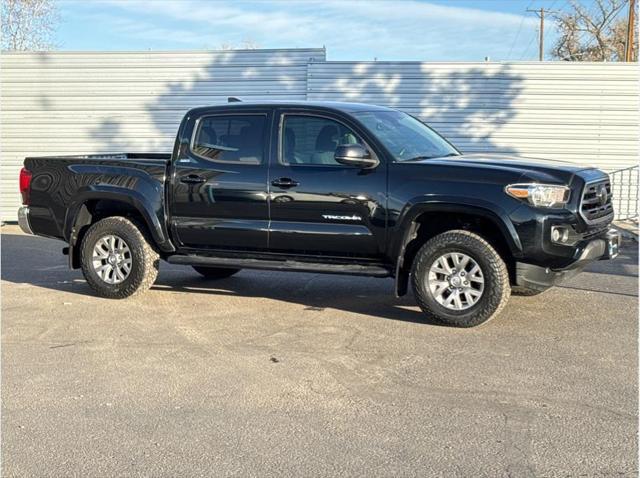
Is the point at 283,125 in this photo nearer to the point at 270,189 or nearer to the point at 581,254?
the point at 270,189

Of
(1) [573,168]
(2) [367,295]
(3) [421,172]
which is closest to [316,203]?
(3) [421,172]

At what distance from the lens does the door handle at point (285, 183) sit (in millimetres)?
7124

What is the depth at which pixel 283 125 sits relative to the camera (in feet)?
24.2

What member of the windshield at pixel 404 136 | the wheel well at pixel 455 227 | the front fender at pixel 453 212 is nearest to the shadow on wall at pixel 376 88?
the windshield at pixel 404 136

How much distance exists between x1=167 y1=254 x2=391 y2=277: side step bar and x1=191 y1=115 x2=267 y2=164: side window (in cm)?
99

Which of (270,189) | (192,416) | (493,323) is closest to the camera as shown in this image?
(192,416)

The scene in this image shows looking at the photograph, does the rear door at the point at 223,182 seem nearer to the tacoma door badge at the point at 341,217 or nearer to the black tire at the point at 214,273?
the tacoma door badge at the point at 341,217

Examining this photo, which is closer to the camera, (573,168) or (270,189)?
(573,168)

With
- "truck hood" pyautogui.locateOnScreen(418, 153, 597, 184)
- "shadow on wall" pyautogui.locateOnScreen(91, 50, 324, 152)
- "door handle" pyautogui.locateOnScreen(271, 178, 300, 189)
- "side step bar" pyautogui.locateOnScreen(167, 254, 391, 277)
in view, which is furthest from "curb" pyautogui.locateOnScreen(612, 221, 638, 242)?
"shadow on wall" pyautogui.locateOnScreen(91, 50, 324, 152)

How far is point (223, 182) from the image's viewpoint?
7.44 m

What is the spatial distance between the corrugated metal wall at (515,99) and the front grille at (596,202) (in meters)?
8.17

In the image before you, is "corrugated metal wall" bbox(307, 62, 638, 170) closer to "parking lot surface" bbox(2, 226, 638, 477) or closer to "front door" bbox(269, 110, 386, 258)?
"parking lot surface" bbox(2, 226, 638, 477)

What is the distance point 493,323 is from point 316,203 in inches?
75.8

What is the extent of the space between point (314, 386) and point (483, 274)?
2.08 meters
